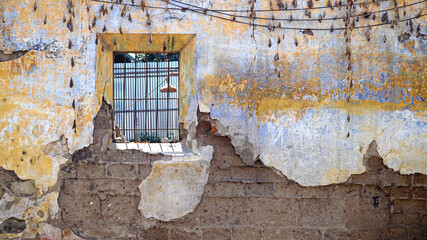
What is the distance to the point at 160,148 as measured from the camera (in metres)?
4.18

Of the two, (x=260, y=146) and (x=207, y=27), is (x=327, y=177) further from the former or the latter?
(x=207, y=27)

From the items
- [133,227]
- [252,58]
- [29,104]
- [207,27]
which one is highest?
[207,27]

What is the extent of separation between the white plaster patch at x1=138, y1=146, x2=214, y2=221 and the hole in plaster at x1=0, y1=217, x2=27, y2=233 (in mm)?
1068

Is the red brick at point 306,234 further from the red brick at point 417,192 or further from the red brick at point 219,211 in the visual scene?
the red brick at point 417,192

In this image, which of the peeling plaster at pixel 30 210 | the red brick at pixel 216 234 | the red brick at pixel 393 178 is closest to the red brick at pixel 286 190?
the red brick at pixel 216 234

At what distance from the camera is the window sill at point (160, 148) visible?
4.02 metres

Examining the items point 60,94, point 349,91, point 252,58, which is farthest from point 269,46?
point 60,94

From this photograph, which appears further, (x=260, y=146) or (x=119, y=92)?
(x=119, y=92)

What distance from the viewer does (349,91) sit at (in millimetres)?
4066

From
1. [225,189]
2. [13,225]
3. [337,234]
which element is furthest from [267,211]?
[13,225]

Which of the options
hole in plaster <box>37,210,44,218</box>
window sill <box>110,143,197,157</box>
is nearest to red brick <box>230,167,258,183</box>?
window sill <box>110,143,197,157</box>

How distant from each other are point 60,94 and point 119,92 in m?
7.77

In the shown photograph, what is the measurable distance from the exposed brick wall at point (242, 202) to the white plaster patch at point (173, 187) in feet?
0.20

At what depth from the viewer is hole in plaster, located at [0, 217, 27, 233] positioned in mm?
3871
